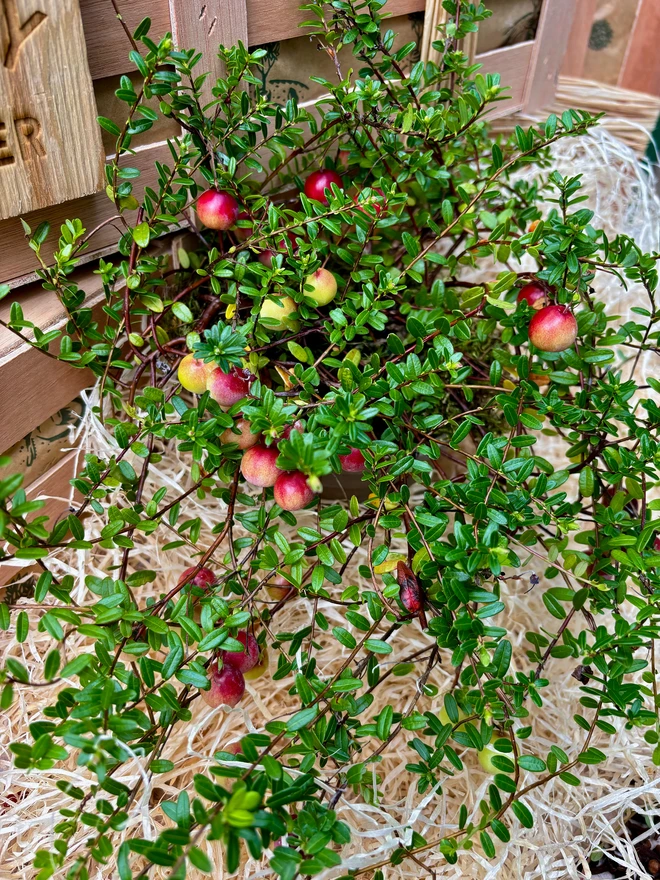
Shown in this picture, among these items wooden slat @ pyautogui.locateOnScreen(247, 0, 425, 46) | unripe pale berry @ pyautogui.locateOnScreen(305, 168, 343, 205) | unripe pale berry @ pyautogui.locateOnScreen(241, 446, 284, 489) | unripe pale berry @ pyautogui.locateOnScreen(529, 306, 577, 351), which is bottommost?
unripe pale berry @ pyautogui.locateOnScreen(241, 446, 284, 489)

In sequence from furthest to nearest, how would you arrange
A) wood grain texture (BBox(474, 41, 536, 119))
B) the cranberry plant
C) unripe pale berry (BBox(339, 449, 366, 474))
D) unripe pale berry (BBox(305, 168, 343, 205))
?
wood grain texture (BBox(474, 41, 536, 119))
unripe pale berry (BBox(305, 168, 343, 205))
unripe pale berry (BBox(339, 449, 366, 474))
the cranberry plant

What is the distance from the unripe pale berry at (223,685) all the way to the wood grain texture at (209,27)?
0.84 meters

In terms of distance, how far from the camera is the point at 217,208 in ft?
3.03

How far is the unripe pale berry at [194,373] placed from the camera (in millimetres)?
844

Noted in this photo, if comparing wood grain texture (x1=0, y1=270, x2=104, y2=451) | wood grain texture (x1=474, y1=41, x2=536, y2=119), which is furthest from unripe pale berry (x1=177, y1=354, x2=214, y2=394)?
wood grain texture (x1=474, y1=41, x2=536, y2=119)

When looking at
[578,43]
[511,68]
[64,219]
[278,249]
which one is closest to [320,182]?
[278,249]

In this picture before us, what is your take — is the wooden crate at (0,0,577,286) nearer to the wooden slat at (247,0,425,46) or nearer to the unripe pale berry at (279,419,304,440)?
the wooden slat at (247,0,425,46)

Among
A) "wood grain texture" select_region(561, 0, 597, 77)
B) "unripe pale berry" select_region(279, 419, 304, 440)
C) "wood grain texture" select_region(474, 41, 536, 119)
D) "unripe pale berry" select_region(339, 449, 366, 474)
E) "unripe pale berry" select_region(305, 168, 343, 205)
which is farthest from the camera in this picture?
"wood grain texture" select_region(561, 0, 597, 77)

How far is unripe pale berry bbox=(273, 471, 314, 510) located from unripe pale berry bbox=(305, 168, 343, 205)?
1.66 feet

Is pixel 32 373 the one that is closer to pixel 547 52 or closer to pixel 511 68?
pixel 511 68

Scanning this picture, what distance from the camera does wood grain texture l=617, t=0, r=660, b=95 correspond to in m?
2.29

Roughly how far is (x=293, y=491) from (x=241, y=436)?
144mm

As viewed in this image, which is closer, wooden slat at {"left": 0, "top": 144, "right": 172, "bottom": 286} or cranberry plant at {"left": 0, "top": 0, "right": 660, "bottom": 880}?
cranberry plant at {"left": 0, "top": 0, "right": 660, "bottom": 880}

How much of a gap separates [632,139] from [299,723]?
191cm
